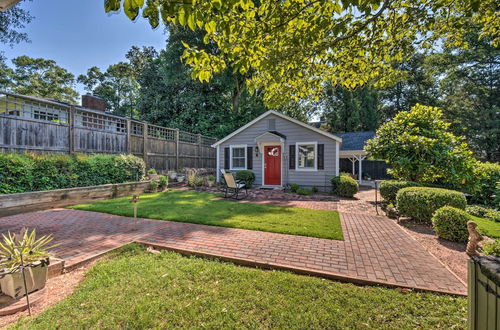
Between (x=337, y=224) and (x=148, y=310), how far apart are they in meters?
4.55

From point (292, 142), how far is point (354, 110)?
15861 mm

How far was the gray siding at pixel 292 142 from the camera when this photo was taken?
37.0 feet

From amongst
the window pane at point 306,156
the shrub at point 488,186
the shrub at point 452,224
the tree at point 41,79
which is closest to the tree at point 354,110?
the window pane at point 306,156

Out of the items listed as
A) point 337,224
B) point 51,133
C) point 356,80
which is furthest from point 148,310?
point 51,133

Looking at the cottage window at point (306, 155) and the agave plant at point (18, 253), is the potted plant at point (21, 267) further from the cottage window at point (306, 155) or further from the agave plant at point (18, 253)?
the cottage window at point (306, 155)

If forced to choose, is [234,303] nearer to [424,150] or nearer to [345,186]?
[424,150]

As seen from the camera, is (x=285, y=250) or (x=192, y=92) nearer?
(x=285, y=250)

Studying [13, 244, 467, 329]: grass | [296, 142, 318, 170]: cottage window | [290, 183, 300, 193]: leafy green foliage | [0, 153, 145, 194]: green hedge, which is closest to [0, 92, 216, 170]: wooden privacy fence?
[0, 153, 145, 194]: green hedge

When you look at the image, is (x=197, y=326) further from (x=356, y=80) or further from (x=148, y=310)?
(x=356, y=80)

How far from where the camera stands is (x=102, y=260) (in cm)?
343

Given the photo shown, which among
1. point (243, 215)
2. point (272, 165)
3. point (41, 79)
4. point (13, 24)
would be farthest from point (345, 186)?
point (41, 79)

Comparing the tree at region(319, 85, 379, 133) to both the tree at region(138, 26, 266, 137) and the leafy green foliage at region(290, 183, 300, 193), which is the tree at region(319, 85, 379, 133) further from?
the leafy green foliage at region(290, 183, 300, 193)

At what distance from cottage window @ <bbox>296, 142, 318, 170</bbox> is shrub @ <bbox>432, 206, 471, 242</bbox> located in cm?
705

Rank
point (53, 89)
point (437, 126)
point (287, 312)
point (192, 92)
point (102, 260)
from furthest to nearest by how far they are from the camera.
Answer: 1. point (53, 89)
2. point (192, 92)
3. point (437, 126)
4. point (102, 260)
5. point (287, 312)
